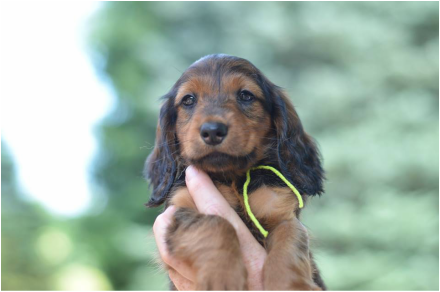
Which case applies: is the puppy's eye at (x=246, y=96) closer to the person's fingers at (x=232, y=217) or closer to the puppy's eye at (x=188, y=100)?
the puppy's eye at (x=188, y=100)

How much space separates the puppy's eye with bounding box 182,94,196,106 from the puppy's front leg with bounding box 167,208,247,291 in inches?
28.3

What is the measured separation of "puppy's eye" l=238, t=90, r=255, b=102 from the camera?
9.14 feet

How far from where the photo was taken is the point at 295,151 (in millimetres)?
2902

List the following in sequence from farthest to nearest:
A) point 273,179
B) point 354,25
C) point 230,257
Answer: point 354,25 → point 273,179 → point 230,257

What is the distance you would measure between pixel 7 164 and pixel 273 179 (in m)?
6.22

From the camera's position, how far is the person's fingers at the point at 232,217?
243 cm

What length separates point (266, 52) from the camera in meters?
9.03

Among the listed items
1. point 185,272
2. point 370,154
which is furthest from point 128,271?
point 185,272

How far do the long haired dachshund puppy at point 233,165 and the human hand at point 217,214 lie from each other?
0.21ft

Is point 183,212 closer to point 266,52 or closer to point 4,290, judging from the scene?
point 4,290

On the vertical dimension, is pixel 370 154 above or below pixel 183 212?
above

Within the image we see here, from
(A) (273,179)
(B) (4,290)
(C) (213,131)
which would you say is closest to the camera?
(C) (213,131)

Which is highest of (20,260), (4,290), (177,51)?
(177,51)

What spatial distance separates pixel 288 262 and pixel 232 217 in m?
0.46
